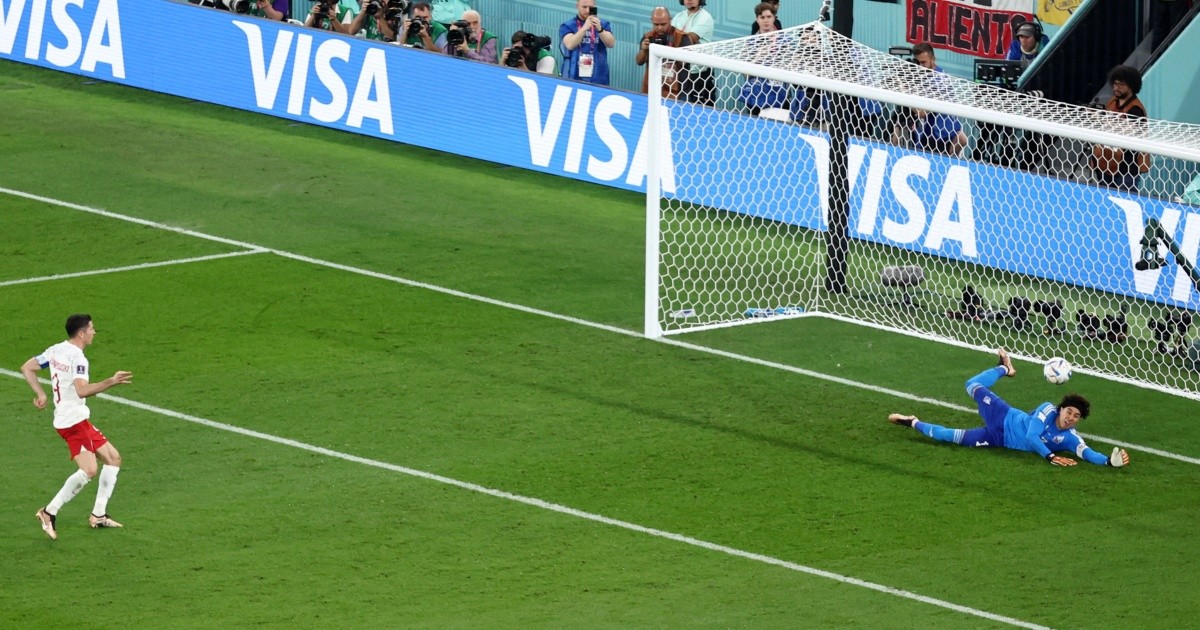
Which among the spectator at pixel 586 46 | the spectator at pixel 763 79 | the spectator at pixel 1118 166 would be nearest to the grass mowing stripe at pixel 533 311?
the spectator at pixel 763 79

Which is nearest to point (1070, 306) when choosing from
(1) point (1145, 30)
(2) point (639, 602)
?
(1) point (1145, 30)

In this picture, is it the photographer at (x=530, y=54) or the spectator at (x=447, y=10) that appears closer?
the photographer at (x=530, y=54)

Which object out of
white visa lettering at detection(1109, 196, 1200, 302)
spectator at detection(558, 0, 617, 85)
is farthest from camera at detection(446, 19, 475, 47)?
white visa lettering at detection(1109, 196, 1200, 302)

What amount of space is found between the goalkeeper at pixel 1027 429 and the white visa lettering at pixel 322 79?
432 inches

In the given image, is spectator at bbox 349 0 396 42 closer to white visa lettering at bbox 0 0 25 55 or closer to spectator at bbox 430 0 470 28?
spectator at bbox 430 0 470 28

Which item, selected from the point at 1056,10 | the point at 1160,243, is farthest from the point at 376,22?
the point at 1160,243

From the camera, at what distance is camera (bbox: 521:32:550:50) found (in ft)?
80.0

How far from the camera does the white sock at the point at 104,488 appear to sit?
1315 cm

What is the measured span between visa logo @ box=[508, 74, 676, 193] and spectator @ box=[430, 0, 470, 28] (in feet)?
9.83

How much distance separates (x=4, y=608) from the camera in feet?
39.3

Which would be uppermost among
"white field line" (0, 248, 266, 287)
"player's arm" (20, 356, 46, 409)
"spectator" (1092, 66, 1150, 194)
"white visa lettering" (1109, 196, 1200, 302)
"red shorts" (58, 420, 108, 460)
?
"spectator" (1092, 66, 1150, 194)

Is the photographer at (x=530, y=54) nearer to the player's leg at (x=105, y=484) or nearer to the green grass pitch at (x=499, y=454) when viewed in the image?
the green grass pitch at (x=499, y=454)

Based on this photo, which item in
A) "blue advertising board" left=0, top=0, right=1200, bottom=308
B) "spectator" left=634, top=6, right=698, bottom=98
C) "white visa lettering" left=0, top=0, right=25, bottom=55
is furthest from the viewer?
"white visa lettering" left=0, top=0, right=25, bottom=55

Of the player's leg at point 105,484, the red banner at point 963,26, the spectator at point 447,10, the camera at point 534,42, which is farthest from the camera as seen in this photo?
the spectator at point 447,10
